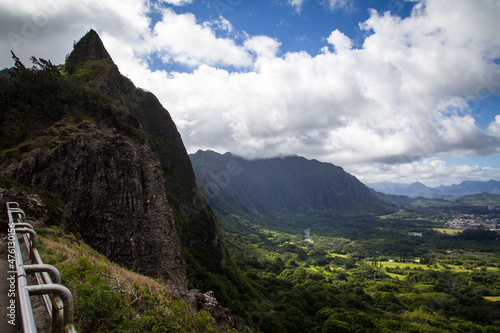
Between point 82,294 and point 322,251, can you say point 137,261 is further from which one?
point 322,251

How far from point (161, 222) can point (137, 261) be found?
5360mm

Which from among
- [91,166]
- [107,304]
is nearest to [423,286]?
[91,166]

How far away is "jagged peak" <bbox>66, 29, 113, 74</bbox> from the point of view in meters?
59.6

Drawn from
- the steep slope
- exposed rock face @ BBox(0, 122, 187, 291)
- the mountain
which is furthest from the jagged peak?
exposed rock face @ BBox(0, 122, 187, 291)

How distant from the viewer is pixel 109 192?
26.0m

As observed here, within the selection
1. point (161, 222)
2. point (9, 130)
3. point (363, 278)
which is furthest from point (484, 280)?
point (9, 130)

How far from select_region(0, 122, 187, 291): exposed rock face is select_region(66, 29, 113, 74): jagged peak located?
43896 millimetres

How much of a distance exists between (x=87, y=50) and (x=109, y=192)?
→ 54175 millimetres

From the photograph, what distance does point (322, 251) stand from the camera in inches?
6673

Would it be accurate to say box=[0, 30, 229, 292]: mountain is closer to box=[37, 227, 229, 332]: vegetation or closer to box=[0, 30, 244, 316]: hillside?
box=[0, 30, 244, 316]: hillside

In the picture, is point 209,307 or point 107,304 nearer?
point 107,304

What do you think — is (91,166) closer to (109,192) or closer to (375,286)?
(109,192)

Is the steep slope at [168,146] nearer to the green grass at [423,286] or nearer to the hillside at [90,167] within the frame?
the hillside at [90,167]

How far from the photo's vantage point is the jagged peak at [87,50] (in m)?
59.6
